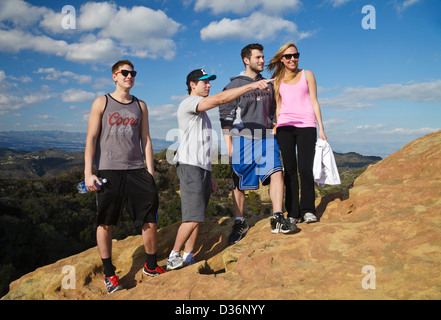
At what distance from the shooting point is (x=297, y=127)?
14.0ft

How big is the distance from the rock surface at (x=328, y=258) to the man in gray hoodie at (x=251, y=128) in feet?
2.94

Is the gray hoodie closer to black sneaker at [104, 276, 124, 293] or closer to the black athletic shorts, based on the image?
the black athletic shorts

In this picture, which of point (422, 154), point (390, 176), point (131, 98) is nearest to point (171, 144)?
point (131, 98)

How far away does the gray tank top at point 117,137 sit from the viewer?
147 inches

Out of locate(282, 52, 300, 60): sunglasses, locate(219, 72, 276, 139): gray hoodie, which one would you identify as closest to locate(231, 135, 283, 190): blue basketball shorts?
locate(219, 72, 276, 139): gray hoodie

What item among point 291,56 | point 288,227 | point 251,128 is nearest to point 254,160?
point 251,128

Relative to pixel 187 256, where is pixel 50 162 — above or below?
above

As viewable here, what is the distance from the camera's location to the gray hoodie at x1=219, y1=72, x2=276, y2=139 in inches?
174

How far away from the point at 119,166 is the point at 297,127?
237 cm

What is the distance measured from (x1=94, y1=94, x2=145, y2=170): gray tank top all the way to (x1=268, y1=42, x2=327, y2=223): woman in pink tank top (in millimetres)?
1976

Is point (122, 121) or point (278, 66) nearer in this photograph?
point (122, 121)

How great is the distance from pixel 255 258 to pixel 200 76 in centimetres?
229

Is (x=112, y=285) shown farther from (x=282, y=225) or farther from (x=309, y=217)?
(x=309, y=217)

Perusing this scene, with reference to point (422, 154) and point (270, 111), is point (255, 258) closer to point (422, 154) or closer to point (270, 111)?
point (270, 111)
